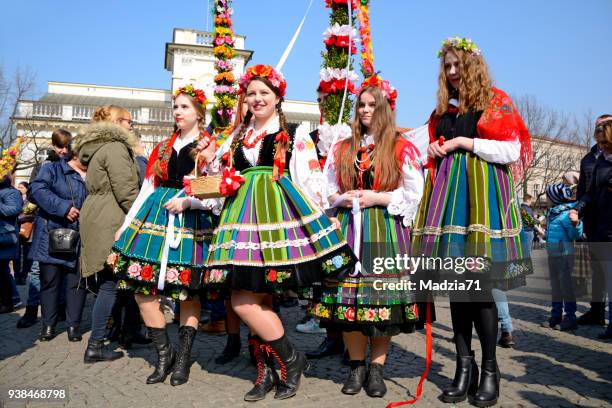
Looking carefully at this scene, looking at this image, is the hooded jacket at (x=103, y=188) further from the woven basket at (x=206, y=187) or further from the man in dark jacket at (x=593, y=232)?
the man in dark jacket at (x=593, y=232)

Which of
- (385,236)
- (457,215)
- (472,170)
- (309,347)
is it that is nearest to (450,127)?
(472,170)

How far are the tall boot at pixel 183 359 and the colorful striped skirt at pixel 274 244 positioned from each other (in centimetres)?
68

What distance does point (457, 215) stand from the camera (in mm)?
3148

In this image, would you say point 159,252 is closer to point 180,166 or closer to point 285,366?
point 180,166

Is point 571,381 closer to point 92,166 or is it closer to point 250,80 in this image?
point 250,80

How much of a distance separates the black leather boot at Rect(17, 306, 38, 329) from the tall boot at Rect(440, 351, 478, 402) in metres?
4.95

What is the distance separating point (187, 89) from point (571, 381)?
12.7 feet

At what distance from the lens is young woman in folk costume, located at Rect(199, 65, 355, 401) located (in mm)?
3072

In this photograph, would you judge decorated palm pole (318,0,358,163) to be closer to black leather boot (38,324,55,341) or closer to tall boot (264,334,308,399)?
tall boot (264,334,308,399)

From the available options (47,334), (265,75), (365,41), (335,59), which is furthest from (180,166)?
(365,41)

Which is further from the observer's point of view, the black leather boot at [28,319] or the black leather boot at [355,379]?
the black leather boot at [28,319]

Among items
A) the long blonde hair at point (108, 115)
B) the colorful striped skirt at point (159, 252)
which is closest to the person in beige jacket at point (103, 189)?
the long blonde hair at point (108, 115)

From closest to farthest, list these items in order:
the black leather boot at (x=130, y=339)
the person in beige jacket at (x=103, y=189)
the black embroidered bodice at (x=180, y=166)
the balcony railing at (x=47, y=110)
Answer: the black embroidered bodice at (x=180, y=166) → the person in beige jacket at (x=103, y=189) → the black leather boot at (x=130, y=339) → the balcony railing at (x=47, y=110)

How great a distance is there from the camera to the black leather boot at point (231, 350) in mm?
4230
